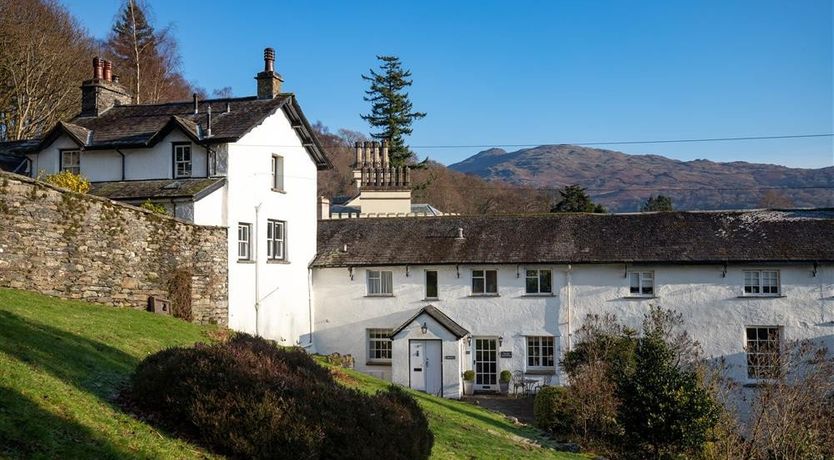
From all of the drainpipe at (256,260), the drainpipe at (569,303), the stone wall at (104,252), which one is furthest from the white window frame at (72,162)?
the drainpipe at (569,303)

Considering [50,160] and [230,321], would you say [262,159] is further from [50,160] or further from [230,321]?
[50,160]

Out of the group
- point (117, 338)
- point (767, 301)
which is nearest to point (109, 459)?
point (117, 338)

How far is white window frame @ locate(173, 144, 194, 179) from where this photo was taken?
26.9 metres

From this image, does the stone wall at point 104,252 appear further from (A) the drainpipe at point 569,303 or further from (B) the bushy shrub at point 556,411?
(A) the drainpipe at point 569,303

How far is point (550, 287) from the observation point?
101 feet

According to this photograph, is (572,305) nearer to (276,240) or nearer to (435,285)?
(435,285)

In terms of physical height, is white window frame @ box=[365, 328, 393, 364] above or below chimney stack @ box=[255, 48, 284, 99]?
below

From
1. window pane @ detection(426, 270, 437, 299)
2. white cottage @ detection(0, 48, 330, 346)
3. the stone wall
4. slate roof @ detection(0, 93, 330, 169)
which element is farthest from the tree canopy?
the stone wall

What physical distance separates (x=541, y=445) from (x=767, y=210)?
18534mm

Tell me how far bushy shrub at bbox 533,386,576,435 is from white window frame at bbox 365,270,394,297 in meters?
10.2

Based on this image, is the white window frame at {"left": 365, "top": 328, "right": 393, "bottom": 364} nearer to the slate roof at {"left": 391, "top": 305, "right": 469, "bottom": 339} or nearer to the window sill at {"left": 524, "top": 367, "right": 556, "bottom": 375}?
the slate roof at {"left": 391, "top": 305, "right": 469, "bottom": 339}

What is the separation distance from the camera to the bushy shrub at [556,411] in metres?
22.8

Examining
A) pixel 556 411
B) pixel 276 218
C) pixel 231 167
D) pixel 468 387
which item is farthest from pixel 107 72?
pixel 556 411

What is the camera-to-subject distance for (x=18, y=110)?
123ft
